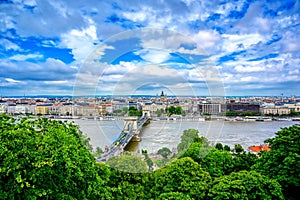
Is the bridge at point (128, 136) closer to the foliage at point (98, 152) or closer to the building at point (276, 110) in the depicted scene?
the foliage at point (98, 152)

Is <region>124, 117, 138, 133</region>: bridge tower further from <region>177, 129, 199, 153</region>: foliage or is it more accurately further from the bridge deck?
<region>177, 129, 199, 153</region>: foliage

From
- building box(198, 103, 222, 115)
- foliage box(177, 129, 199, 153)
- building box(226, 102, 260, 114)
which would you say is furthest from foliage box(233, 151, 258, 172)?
building box(226, 102, 260, 114)

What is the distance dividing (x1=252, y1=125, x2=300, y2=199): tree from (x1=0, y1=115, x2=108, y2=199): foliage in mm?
4570

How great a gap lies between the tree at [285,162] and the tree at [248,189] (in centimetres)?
60

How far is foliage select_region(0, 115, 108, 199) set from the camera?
12.5 ft

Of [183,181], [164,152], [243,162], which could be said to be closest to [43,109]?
[164,152]

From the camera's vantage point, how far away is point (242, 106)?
191ft

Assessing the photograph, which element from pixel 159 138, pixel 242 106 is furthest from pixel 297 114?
pixel 159 138

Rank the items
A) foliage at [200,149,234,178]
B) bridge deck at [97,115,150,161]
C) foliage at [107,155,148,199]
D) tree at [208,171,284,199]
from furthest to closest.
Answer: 1. bridge deck at [97,115,150,161]
2. foliage at [200,149,234,178]
3. foliage at [107,155,148,199]
4. tree at [208,171,284,199]

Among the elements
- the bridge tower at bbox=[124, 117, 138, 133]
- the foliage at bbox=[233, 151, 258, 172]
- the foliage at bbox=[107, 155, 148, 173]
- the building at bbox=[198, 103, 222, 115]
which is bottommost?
the foliage at bbox=[233, 151, 258, 172]

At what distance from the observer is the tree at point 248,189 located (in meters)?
6.10

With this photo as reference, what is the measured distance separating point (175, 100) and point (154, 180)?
7.43 feet

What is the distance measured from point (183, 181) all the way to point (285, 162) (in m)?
2.51

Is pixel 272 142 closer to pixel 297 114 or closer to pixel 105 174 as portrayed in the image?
pixel 105 174
